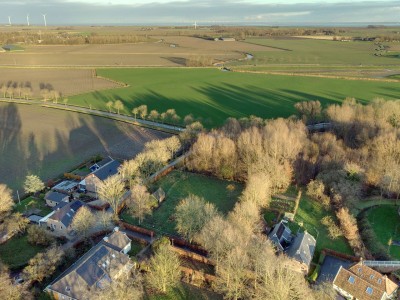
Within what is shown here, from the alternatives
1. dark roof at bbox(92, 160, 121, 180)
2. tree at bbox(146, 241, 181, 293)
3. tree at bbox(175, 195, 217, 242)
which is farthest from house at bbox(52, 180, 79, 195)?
tree at bbox(146, 241, 181, 293)

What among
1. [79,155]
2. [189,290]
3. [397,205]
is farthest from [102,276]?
[397,205]

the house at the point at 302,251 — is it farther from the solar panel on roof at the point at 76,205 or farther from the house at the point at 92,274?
the solar panel on roof at the point at 76,205

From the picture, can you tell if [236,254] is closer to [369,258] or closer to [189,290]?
[189,290]

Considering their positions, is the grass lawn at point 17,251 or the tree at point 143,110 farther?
the tree at point 143,110

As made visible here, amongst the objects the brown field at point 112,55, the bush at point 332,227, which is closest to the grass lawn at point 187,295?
the bush at point 332,227

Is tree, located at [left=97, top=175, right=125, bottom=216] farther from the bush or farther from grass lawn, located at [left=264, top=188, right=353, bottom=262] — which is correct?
the bush
